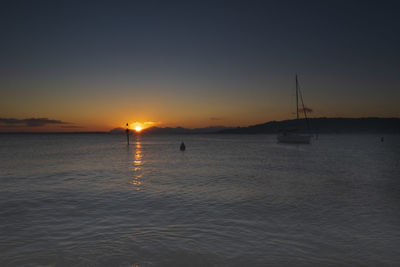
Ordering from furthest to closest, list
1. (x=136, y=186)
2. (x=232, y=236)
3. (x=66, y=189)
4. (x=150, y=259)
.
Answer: (x=136, y=186), (x=66, y=189), (x=232, y=236), (x=150, y=259)

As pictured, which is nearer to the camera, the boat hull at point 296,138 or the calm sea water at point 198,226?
the calm sea water at point 198,226

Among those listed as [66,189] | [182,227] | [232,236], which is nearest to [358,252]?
[232,236]

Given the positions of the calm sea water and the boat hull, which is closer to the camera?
the calm sea water

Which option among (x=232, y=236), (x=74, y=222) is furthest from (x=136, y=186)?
(x=232, y=236)

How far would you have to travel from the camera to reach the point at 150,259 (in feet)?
21.5

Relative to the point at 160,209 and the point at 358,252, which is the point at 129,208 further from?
the point at 358,252

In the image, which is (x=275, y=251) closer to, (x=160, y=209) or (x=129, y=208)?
(x=160, y=209)

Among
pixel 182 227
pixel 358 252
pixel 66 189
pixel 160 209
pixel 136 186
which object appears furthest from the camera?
pixel 136 186

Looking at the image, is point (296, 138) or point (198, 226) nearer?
point (198, 226)

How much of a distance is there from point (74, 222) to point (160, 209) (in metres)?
3.27

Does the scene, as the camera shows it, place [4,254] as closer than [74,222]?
Yes

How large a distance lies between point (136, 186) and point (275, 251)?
11577mm

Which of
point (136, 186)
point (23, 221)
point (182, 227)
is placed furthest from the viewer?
point (136, 186)

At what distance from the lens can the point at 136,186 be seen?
17.1m
